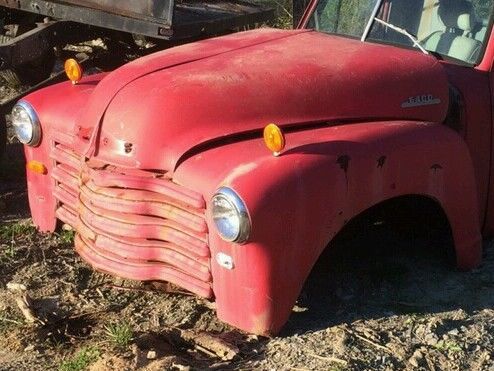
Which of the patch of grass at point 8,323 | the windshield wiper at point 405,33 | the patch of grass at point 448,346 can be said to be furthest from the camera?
the windshield wiper at point 405,33

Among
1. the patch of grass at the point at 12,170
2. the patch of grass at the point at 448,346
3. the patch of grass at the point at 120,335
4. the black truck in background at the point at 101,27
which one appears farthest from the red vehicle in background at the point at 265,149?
the patch of grass at the point at 12,170

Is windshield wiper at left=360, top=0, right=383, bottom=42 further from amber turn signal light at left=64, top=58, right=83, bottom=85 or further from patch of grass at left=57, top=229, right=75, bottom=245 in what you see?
patch of grass at left=57, top=229, right=75, bottom=245

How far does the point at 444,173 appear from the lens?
14.1 ft

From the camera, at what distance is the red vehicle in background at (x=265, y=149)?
3.75 meters

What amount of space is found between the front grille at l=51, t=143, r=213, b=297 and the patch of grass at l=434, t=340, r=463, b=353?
3.21 feet

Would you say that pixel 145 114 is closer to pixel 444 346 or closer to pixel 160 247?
pixel 160 247

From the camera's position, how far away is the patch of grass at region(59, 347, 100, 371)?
12.6ft

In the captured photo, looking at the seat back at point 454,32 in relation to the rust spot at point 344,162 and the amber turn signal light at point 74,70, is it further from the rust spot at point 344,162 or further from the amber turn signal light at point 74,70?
the amber turn signal light at point 74,70

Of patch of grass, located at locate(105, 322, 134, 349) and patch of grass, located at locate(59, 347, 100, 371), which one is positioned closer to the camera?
patch of grass, located at locate(59, 347, 100, 371)

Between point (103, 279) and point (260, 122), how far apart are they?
1.20m

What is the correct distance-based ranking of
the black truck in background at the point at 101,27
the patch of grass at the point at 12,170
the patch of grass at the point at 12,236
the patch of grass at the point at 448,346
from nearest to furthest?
the patch of grass at the point at 448,346 < the patch of grass at the point at 12,236 < the black truck in background at the point at 101,27 < the patch of grass at the point at 12,170

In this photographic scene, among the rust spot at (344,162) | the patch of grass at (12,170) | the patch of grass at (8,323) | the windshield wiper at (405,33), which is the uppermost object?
the windshield wiper at (405,33)

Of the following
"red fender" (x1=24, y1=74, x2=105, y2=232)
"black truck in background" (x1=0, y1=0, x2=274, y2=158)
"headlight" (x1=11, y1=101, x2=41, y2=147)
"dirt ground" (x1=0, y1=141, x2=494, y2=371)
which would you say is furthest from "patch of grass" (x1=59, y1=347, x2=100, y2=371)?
"black truck in background" (x1=0, y1=0, x2=274, y2=158)

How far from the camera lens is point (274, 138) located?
3.77 m
